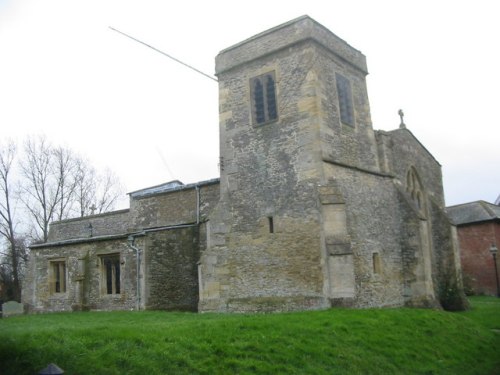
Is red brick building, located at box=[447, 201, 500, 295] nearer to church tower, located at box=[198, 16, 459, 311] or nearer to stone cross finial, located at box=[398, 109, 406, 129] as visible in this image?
stone cross finial, located at box=[398, 109, 406, 129]

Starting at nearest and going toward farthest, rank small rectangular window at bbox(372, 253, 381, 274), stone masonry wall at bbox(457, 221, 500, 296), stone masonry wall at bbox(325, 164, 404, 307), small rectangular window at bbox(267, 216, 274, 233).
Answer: stone masonry wall at bbox(325, 164, 404, 307), small rectangular window at bbox(267, 216, 274, 233), small rectangular window at bbox(372, 253, 381, 274), stone masonry wall at bbox(457, 221, 500, 296)

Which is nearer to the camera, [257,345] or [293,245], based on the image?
[257,345]

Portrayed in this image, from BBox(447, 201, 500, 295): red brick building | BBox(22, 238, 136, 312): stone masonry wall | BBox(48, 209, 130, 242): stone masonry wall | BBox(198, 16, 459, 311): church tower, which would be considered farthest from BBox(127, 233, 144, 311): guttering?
BBox(447, 201, 500, 295): red brick building

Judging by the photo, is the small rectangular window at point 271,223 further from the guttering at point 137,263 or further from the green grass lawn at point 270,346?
the guttering at point 137,263

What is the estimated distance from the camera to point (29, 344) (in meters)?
7.86

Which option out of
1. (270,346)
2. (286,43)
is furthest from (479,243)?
(270,346)

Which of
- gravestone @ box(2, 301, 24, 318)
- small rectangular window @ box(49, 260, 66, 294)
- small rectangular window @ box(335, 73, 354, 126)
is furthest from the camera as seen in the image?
gravestone @ box(2, 301, 24, 318)

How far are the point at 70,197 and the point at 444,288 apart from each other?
104 ft

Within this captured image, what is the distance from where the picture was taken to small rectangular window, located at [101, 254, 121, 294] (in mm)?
21650

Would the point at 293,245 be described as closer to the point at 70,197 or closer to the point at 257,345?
the point at 257,345

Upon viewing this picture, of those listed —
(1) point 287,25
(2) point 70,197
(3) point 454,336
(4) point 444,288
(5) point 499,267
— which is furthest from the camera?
(2) point 70,197

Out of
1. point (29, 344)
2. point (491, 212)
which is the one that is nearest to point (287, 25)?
point (29, 344)

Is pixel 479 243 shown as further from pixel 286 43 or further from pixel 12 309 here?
pixel 12 309

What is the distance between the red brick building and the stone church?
40.5 feet
